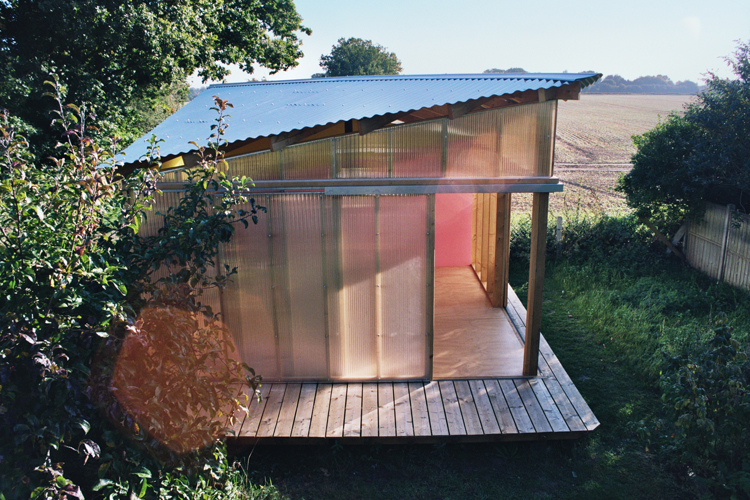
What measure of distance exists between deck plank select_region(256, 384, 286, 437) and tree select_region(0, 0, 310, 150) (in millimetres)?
8478

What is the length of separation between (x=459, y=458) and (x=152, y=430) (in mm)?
2618

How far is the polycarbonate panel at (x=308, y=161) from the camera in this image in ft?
15.1

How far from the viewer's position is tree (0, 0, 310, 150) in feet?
33.0

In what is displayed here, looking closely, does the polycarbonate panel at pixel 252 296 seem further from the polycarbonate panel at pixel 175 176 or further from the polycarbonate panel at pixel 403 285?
the polycarbonate panel at pixel 403 285

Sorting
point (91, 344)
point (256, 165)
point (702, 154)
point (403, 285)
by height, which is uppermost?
point (256, 165)

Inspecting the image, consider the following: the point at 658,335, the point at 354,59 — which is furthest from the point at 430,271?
the point at 354,59

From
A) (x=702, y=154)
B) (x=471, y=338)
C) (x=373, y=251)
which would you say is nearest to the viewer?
(x=373, y=251)

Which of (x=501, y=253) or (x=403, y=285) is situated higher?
(x=403, y=285)

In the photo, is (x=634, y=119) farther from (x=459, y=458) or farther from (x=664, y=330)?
(x=459, y=458)

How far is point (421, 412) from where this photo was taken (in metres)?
4.67

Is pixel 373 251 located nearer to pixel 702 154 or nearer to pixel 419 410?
pixel 419 410

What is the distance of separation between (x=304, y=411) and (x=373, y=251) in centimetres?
166

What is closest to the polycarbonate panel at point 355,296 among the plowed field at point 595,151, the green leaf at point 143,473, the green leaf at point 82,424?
the green leaf at point 143,473

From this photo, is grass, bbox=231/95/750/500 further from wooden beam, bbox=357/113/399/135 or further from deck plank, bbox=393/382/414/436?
wooden beam, bbox=357/113/399/135
